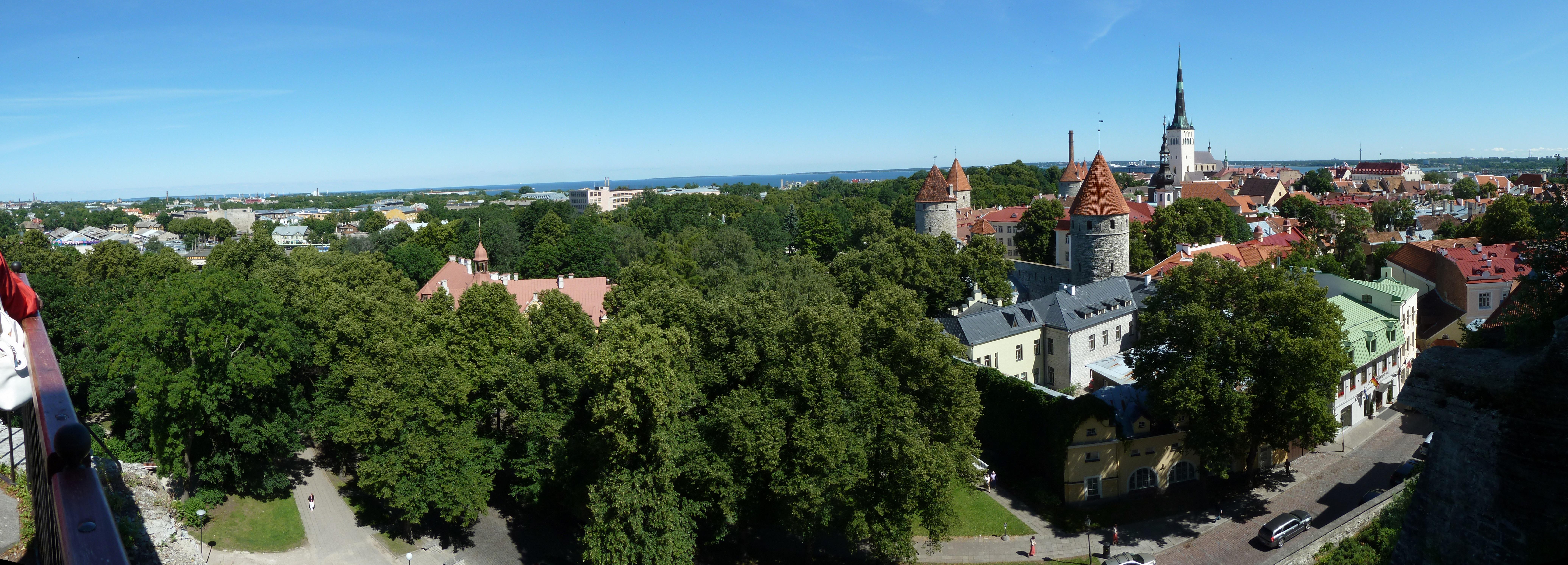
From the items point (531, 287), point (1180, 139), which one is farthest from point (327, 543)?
point (1180, 139)

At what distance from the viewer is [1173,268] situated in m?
20.2

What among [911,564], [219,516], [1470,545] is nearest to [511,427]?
[219,516]

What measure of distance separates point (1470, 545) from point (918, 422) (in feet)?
39.1

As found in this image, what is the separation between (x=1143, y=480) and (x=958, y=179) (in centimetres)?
3101

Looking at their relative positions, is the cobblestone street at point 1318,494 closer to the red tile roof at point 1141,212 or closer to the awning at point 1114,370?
the awning at point 1114,370

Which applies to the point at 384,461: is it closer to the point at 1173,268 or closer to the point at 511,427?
the point at 511,427

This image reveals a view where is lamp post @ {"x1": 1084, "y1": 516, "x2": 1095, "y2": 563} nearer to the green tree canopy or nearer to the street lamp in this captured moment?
the green tree canopy

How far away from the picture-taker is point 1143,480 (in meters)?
20.9

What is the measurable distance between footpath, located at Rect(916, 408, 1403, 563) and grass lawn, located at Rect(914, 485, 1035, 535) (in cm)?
13

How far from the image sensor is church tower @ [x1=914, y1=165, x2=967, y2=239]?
46.7m

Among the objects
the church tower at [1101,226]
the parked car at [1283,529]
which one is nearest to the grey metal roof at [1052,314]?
the church tower at [1101,226]

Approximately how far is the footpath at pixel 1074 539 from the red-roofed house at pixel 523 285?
16946 mm

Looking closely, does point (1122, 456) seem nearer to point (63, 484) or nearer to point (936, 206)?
point (63, 484)

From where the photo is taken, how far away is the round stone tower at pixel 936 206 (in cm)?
4666
